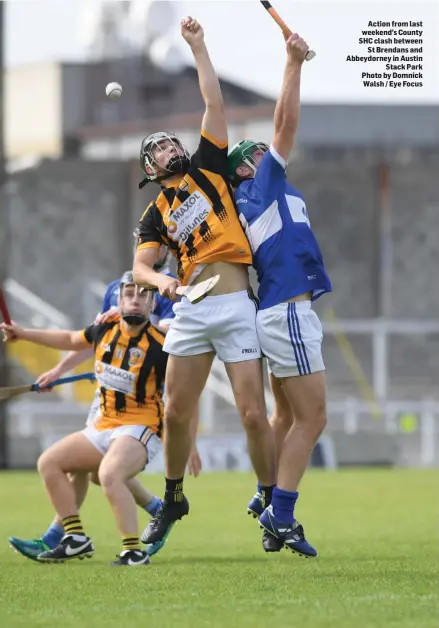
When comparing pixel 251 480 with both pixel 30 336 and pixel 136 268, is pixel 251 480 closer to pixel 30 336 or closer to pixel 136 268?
pixel 30 336

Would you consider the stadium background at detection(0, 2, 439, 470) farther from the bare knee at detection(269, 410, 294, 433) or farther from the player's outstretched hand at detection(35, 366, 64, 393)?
the bare knee at detection(269, 410, 294, 433)

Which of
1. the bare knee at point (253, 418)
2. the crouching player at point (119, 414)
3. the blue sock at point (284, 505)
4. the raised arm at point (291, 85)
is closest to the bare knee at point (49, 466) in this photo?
the crouching player at point (119, 414)

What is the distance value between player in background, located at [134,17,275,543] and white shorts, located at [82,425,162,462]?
83 centimetres

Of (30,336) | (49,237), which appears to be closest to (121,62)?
(49,237)

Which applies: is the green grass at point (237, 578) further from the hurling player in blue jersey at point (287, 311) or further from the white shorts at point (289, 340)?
the white shorts at point (289, 340)

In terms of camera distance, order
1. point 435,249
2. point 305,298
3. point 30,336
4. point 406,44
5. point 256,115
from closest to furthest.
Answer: point 305,298 < point 406,44 < point 30,336 < point 435,249 < point 256,115

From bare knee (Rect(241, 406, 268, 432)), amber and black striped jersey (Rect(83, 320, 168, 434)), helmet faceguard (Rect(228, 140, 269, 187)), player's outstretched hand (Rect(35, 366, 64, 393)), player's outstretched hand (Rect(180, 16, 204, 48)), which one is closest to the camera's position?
player's outstretched hand (Rect(180, 16, 204, 48))

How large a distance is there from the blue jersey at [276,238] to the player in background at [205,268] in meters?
0.08

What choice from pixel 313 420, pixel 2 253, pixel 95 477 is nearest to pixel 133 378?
pixel 95 477

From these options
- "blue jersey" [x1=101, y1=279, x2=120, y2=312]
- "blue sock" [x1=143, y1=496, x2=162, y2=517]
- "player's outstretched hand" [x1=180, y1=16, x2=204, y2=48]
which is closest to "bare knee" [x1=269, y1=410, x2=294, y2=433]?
"blue sock" [x1=143, y1=496, x2=162, y2=517]

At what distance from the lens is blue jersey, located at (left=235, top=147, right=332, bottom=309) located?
7.75 metres

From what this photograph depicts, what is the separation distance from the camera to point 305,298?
7801 mm

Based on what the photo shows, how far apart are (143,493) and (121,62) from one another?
105 ft

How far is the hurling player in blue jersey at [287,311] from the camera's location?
25.3 feet
